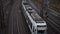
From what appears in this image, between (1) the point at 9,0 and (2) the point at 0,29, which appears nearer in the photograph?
(2) the point at 0,29

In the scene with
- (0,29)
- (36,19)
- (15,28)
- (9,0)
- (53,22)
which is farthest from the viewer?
(9,0)

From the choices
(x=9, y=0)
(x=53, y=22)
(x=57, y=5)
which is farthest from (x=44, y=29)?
(x=9, y=0)

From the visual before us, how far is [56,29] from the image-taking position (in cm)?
3181

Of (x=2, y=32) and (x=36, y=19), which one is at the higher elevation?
(x=36, y=19)

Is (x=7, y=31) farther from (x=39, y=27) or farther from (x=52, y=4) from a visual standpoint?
(x=52, y=4)

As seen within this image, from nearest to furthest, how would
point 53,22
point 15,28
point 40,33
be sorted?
point 40,33
point 15,28
point 53,22

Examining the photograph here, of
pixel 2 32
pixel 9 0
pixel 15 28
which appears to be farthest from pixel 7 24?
pixel 9 0

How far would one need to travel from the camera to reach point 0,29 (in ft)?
98.3

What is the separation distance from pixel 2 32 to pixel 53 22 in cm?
1262

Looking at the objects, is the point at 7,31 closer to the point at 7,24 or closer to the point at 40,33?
the point at 7,24

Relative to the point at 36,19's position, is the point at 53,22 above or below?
below

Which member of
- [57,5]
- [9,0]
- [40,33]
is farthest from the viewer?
[9,0]

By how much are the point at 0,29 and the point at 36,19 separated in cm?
828

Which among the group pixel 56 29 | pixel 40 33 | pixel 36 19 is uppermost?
pixel 36 19
